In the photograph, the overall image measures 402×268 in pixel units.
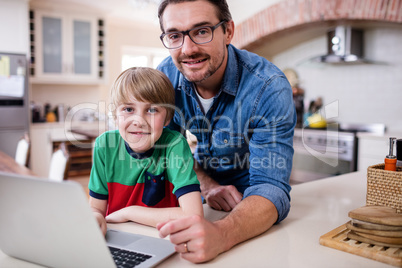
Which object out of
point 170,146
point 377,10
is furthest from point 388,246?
point 377,10

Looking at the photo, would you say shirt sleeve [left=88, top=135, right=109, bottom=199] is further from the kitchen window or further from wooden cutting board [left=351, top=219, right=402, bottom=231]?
the kitchen window

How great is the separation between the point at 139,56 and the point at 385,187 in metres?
6.07

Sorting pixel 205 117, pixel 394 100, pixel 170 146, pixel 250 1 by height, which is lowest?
pixel 170 146

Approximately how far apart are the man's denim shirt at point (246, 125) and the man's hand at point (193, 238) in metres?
0.28

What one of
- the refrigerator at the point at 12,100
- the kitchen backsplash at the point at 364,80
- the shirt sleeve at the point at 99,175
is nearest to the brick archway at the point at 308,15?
the kitchen backsplash at the point at 364,80

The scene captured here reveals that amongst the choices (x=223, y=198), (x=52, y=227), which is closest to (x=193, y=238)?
(x=52, y=227)

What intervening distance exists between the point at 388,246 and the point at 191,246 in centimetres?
43

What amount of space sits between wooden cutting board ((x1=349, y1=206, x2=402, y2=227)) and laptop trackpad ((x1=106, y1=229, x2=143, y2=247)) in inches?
20.4

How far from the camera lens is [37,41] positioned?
463 cm

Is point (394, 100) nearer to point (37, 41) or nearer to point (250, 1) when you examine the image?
point (250, 1)

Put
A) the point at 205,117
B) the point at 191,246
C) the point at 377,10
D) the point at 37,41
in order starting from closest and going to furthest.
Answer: the point at 191,246
the point at 205,117
the point at 377,10
the point at 37,41

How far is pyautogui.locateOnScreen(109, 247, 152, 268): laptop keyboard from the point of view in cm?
67

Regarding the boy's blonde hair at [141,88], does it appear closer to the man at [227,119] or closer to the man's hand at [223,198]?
the man at [227,119]

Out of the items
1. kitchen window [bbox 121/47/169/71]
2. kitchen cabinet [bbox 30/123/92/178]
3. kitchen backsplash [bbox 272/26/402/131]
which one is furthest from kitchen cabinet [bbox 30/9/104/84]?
kitchen backsplash [bbox 272/26/402/131]
